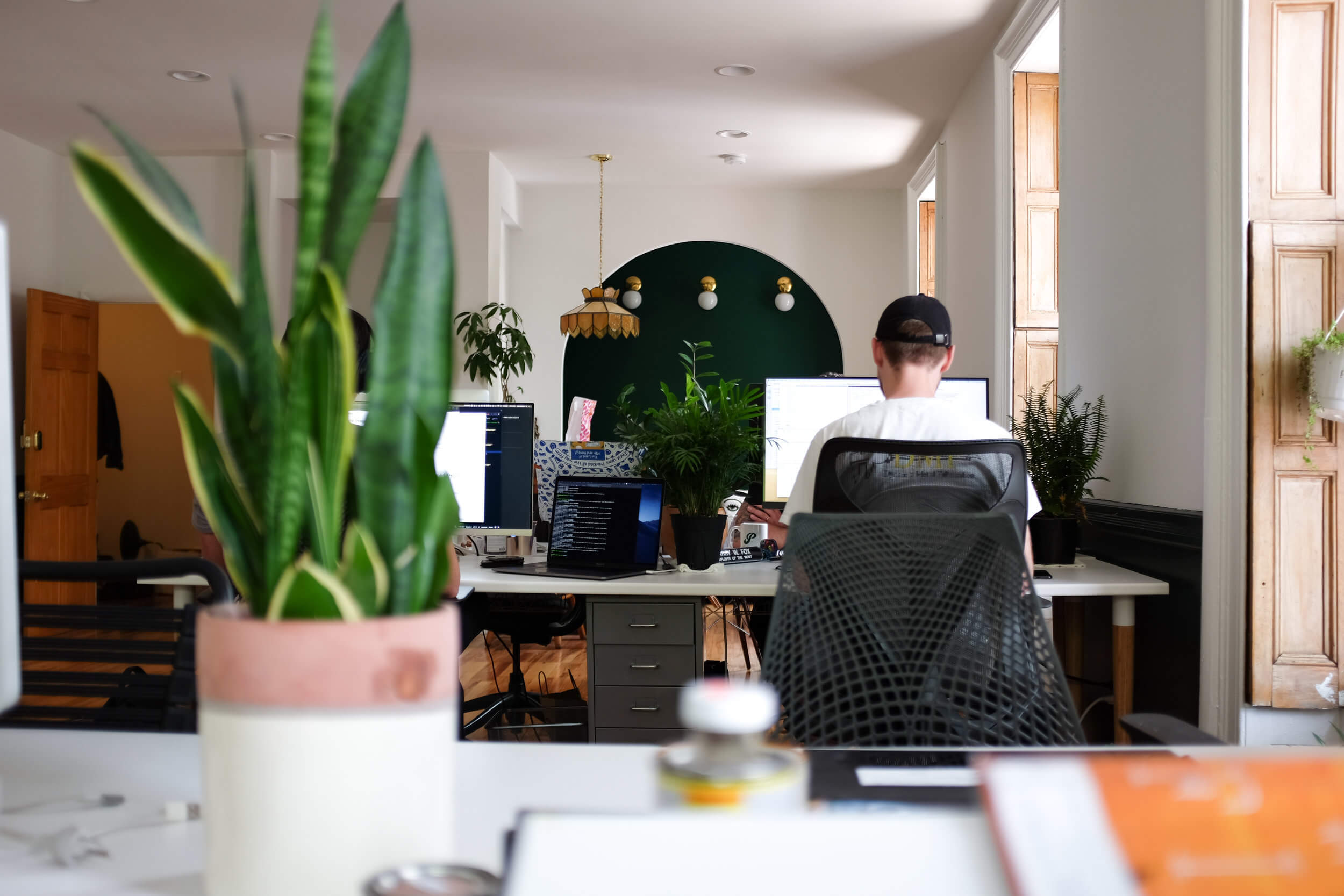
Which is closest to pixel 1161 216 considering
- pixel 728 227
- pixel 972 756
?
pixel 972 756

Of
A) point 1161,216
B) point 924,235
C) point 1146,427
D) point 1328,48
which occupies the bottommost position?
point 1146,427

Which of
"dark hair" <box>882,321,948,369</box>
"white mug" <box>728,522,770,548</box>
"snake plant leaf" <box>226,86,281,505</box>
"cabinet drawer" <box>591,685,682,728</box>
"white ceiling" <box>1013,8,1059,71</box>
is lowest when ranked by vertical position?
"cabinet drawer" <box>591,685,682,728</box>

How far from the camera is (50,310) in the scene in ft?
21.3

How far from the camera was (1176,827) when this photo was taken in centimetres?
41

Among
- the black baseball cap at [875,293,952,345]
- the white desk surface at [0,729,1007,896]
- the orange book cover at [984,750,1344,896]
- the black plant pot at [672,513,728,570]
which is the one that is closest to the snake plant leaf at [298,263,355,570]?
the white desk surface at [0,729,1007,896]

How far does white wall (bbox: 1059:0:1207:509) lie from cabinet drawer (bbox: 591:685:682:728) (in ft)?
4.80

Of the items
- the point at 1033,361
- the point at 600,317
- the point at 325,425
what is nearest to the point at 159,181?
the point at 325,425

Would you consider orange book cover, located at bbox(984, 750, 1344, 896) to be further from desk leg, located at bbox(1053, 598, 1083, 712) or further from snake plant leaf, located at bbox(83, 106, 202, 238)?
desk leg, located at bbox(1053, 598, 1083, 712)

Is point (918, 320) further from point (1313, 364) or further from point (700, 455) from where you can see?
point (1313, 364)

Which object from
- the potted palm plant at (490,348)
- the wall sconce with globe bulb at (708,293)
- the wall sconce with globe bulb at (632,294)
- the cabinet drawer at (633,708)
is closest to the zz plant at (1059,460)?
the cabinet drawer at (633,708)

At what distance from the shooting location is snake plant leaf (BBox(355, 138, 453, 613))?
54 centimetres

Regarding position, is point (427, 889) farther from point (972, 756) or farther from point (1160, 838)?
point (972, 756)

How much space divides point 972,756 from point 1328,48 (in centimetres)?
226

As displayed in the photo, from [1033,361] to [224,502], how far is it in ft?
15.2
